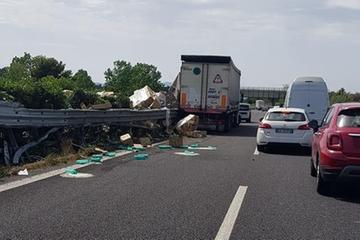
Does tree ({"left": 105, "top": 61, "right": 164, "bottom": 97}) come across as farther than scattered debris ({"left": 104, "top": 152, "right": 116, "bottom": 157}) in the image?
Yes

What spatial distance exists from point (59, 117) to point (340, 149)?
24.9 feet

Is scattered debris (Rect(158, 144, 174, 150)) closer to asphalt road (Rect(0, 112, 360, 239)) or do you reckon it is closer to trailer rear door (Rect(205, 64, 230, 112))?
asphalt road (Rect(0, 112, 360, 239))

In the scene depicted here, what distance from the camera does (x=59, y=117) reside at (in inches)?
573

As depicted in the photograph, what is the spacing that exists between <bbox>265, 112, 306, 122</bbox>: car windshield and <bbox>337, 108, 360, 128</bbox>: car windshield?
816 cm

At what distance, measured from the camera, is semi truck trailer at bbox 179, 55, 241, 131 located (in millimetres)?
29141

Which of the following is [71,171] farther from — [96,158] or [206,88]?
[206,88]

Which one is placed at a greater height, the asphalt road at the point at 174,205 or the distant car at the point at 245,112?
the asphalt road at the point at 174,205

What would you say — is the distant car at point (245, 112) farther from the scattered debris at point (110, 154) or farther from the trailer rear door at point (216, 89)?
the scattered debris at point (110, 154)

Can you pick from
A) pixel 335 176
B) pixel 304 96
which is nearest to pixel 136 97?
pixel 304 96

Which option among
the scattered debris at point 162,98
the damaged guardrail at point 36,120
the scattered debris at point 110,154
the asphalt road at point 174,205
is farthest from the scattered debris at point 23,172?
the scattered debris at point 162,98

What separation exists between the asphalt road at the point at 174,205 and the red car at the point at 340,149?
1.34 ft

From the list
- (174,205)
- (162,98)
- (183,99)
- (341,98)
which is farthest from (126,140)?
(341,98)

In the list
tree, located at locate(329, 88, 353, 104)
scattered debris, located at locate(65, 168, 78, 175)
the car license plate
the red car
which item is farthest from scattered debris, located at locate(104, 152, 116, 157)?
tree, located at locate(329, 88, 353, 104)

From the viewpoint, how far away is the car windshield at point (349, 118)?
380 inches
